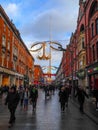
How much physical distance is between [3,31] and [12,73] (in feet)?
38.6

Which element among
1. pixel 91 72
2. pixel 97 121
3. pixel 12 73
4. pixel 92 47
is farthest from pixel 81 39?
pixel 97 121

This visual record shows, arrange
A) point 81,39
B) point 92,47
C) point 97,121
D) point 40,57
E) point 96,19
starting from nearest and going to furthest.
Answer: point 97,121 < point 40,57 < point 96,19 < point 92,47 < point 81,39

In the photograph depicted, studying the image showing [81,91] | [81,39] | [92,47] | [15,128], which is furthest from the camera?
[81,39]

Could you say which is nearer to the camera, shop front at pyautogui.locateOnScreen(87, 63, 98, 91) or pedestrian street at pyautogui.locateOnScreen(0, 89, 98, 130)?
pedestrian street at pyautogui.locateOnScreen(0, 89, 98, 130)

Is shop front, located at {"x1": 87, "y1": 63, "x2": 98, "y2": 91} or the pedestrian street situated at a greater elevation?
shop front, located at {"x1": 87, "y1": 63, "x2": 98, "y2": 91}

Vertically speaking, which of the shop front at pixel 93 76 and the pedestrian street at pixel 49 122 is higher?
the shop front at pixel 93 76

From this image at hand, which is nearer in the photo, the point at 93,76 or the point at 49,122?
the point at 49,122

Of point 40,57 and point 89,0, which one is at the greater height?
point 89,0

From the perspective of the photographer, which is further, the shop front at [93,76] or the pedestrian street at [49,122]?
the shop front at [93,76]

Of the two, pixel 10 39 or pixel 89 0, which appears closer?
pixel 89 0

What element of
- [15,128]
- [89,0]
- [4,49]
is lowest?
[15,128]

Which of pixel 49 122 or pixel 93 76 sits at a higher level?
pixel 93 76

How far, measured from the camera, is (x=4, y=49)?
1658 inches

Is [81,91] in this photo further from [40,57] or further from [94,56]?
[94,56]
